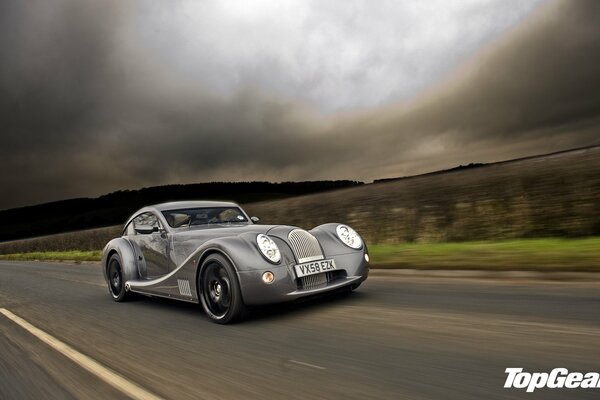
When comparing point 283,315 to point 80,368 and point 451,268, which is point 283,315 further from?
point 451,268

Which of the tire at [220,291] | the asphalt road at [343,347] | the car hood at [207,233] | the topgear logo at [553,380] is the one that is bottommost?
the asphalt road at [343,347]

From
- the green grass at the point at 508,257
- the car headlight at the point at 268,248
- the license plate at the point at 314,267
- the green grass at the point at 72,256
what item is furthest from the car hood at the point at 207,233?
the green grass at the point at 72,256

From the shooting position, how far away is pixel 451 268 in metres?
7.82

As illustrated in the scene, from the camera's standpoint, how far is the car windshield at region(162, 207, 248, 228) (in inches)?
266

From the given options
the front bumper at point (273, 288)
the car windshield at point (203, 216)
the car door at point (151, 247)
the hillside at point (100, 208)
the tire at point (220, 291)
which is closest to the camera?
the front bumper at point (273, 288)

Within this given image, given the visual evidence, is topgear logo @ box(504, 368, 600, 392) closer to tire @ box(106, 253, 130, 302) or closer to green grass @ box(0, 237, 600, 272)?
green grass @ box(0, 237, 600, 272)

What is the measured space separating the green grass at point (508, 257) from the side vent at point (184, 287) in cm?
446

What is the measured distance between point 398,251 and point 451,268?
2866mm

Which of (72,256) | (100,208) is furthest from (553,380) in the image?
(100,208)

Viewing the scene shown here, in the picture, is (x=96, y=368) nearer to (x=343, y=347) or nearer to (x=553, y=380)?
A: (x=343, y=347)

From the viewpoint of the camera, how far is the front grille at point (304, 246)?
522cm

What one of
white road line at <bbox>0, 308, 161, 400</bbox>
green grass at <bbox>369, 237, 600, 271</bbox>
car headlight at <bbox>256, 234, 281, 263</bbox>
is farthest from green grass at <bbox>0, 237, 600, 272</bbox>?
white road line at <bbox>0, 308, 161, 400</bbox>

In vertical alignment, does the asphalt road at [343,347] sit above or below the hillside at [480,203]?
below

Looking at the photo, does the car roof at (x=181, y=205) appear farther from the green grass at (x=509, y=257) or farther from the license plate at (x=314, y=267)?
the green grass at (x=509, y=257)
